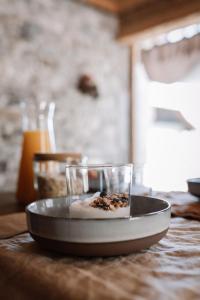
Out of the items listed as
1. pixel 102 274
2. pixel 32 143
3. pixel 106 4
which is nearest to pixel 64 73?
pixel 106 4

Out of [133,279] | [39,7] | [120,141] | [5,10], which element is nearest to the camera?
[133,279]

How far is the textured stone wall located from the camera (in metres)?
2.44

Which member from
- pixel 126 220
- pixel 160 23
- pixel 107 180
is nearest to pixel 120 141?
pixel 160 23

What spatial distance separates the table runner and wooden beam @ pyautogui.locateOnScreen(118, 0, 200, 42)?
2426 mm

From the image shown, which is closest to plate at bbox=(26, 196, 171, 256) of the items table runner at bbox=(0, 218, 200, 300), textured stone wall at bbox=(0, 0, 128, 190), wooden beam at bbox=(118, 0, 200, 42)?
table runner at bbox=(0, 218, 200, 300)

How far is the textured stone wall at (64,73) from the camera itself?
2.44 meters

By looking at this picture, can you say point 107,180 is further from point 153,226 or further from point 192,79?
point 192,79

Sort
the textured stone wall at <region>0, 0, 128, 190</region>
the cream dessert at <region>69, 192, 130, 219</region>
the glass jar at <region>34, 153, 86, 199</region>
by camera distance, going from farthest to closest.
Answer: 1. the textured stone wall at <region>0, 0, 128, 190</region>
2. the glass jar at <region>34, 153, 86, 199</region>
3. the cream dessert at <region>69, 192, 130, 219</region>

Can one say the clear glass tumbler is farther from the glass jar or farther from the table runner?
the glass jar

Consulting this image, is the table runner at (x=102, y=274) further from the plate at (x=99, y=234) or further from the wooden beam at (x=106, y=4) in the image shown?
the wooden beam at (x=106, y=4)

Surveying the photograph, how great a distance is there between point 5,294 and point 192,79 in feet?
8.53

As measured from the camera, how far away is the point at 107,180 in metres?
0.64

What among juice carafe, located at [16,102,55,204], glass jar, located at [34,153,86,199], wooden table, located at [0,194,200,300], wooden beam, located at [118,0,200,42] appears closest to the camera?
wooden table, located at [0,194,200,300]

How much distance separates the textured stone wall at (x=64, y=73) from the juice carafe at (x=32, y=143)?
1.18 meters
